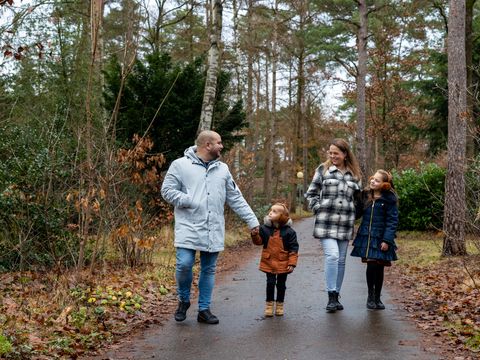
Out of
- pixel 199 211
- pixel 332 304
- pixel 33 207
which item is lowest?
pixel 332 304

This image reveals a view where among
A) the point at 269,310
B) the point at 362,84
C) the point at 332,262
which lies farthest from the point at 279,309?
the point at 362,84

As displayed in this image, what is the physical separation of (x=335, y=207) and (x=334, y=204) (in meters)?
0.04

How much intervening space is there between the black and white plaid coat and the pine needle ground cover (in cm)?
129

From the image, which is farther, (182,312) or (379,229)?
(379,229)

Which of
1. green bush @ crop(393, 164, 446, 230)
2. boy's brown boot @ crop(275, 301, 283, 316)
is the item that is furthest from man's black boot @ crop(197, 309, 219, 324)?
green bush @ crop(393, 164, 446, 230)

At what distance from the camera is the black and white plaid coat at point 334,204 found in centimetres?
675

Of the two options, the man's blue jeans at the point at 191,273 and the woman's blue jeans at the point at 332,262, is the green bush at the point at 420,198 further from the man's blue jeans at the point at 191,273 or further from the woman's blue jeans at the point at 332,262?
the man's blue jeans at the point at 191,273

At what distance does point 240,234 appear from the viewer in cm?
1969

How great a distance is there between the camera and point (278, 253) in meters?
6.52

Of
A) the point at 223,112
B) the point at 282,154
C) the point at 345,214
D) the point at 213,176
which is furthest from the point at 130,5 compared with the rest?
the point at 282,154

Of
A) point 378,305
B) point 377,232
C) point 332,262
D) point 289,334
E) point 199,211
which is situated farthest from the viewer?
point 378,305

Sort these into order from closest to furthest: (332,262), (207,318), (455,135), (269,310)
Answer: (207,318), (269,310), (332,262), (455,135)

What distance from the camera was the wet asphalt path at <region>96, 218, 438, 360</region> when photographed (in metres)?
4.99

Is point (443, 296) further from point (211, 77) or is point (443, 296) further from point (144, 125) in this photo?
point (144, 125)
